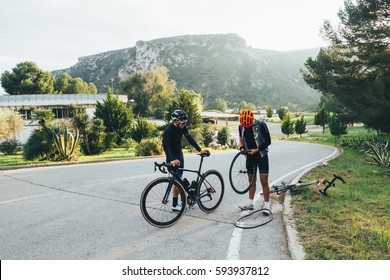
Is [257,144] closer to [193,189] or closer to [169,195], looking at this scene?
[193,189]

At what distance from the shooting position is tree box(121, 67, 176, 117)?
251 feet

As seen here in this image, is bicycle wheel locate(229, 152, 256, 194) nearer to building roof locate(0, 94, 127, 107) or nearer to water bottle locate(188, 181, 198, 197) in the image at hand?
water bottle locate(188, 181, 198, 197)

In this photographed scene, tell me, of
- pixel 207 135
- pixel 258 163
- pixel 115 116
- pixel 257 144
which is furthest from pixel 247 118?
pixel 115 116

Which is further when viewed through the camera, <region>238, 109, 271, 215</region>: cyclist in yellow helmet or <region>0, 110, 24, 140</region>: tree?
<region>0, 110, 24, 140</region>: tree

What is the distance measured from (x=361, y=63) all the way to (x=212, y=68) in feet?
428

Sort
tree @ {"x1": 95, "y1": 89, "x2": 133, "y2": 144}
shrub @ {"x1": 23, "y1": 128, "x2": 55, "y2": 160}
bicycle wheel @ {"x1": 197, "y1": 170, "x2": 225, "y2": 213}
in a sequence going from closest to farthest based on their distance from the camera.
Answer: bicycle wheel @ {"x1": 197, "y1": 170, "x2": 225, "y2": 213} < shrub @ {"x1": 23, "y1": 128, "x2": 55, "y2": 160} < tree @ {"x1": 95, "y1": 89, "x2": 133, "y2": 144}

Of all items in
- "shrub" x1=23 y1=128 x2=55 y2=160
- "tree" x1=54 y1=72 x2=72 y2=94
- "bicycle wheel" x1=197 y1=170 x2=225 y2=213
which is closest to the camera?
"bicycle wheel" x1=197 y1=170 x2=225 y2=213

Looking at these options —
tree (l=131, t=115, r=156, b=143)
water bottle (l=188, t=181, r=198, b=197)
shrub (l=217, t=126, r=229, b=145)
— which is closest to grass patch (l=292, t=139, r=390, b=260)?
water bottle (l=188, t=181, r=198, b=197)

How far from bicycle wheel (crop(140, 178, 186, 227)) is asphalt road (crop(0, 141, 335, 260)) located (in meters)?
0.16

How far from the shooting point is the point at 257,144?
560 cm

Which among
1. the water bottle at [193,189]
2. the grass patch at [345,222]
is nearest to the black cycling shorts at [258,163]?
the grass patch at [345,222]

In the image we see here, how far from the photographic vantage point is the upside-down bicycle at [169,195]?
470cm

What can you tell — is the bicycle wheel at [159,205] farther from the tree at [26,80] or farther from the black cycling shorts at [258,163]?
the tree at [26,80]

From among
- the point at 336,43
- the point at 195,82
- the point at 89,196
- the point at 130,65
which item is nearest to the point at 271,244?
the point at 89,196
